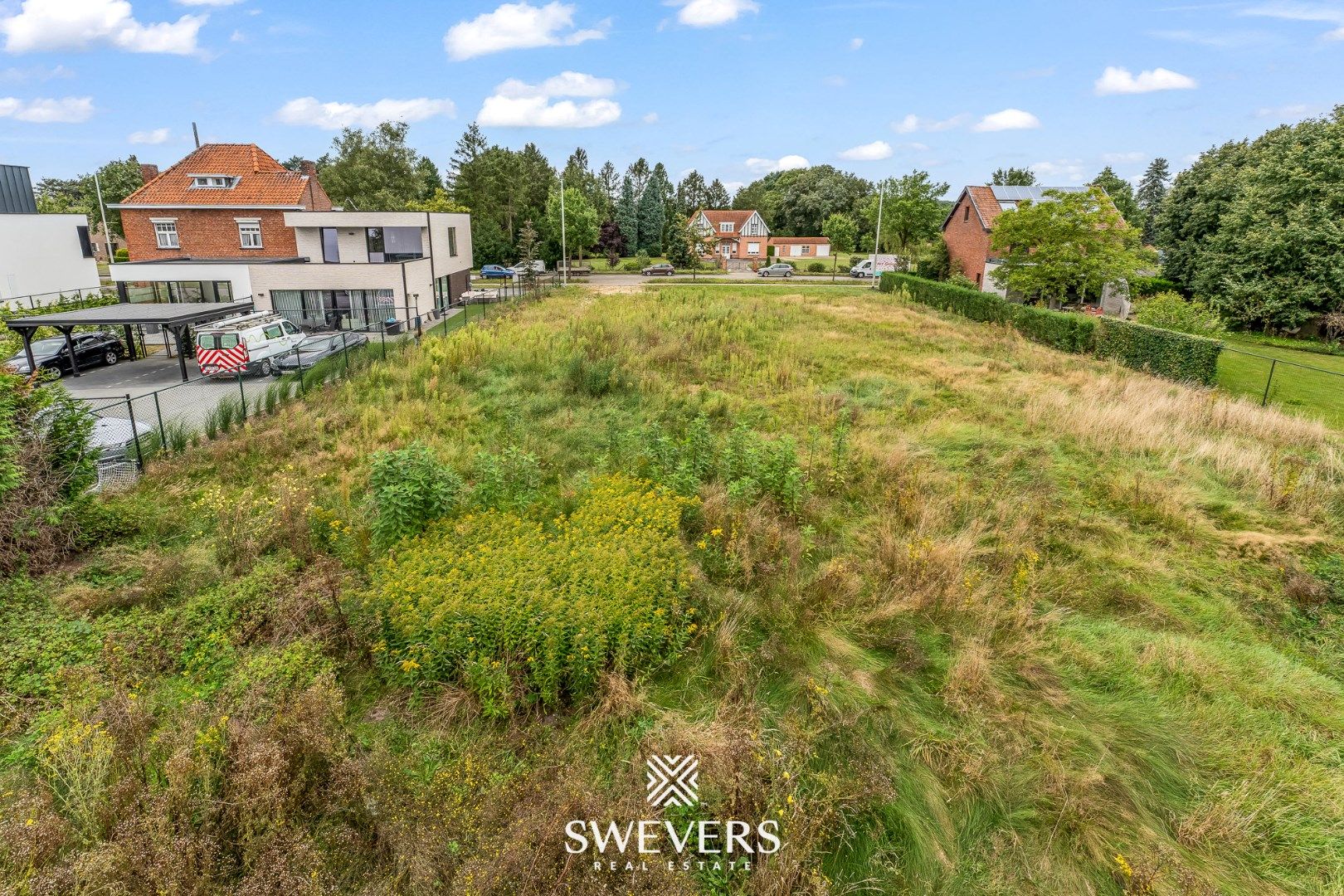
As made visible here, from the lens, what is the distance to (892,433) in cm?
1262

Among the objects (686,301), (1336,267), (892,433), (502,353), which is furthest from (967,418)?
(1336,267)

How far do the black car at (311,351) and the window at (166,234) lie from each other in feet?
48.3

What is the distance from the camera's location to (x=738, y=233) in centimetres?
7106

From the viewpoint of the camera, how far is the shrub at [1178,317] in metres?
20.0

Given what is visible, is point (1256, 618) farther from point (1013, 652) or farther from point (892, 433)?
point (892, 433)

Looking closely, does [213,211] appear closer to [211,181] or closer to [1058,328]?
[211,181]

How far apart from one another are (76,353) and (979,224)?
41.5 m

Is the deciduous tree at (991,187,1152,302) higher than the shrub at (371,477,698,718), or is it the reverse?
the deciduous tree at (991,187,1152,302)

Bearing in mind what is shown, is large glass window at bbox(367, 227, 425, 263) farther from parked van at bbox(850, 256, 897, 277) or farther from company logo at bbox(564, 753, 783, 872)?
parked van at bbox(850, 256, 897, 277)

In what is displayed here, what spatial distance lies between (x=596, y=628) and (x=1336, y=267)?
3435 cm

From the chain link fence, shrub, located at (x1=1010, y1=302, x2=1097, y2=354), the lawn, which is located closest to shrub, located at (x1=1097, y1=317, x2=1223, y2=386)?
shrub, located at (x1=1010, y1=302, x2=1097, y2=354)

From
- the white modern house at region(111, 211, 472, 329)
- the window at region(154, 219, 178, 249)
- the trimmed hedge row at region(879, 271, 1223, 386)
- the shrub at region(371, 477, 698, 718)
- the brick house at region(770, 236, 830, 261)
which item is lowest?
the shrub at region(371, 477, 698, 718)

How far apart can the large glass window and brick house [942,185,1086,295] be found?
99.6ft

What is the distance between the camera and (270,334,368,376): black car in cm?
1947
